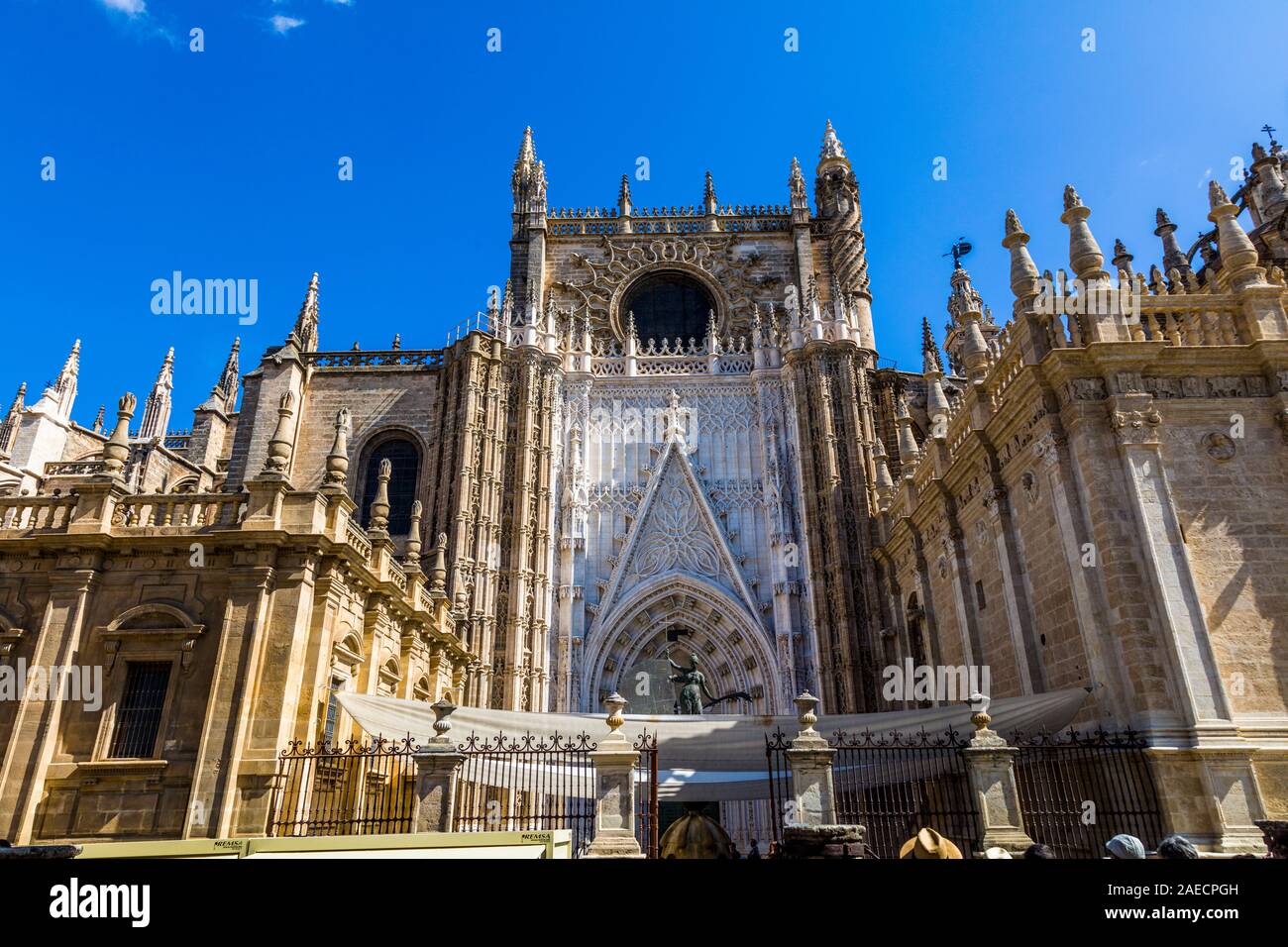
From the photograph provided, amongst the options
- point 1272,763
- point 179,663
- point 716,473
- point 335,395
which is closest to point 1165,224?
point 716,473

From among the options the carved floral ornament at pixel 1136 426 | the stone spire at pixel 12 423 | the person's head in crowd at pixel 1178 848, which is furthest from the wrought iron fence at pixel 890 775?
the stone spire at pixel 12 423

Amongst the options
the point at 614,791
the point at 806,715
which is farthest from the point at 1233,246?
the point at 614,791

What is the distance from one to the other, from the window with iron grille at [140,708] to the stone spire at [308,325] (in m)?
17.2

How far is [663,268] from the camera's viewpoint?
31391 millimetres

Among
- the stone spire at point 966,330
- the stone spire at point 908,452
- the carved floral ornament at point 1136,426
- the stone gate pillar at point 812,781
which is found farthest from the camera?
the stone spire at point 908,452

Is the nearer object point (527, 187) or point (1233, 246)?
point (1233, 246)

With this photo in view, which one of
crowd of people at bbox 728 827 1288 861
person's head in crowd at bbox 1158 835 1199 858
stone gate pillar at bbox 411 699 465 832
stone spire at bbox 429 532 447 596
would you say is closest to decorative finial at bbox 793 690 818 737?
crowd of people at bbox 728 827 1288 861

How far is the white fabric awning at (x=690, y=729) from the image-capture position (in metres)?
12.1

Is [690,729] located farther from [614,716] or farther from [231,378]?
[231,378]

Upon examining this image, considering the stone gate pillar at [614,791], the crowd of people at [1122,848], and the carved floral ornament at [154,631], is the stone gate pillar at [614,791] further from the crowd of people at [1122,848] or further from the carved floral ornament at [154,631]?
the carved floral ornament at [154,631]

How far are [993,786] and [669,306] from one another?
24569mm

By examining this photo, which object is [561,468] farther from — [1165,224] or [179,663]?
[1165,224]

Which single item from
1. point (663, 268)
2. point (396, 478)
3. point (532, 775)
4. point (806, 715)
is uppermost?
point (663, 268)
